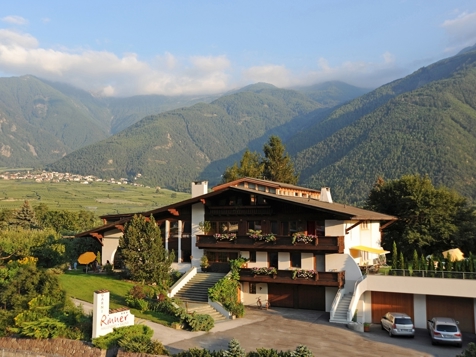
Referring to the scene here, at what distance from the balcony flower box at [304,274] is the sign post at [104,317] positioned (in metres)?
11.4

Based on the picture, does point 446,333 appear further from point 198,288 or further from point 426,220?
point 426,220

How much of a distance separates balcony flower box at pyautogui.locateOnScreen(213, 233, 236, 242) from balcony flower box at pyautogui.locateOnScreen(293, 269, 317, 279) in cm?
524

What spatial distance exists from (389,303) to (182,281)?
13795 millimetres

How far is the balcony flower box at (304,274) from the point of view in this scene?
29953 mm

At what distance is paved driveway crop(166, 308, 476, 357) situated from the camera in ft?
74.2

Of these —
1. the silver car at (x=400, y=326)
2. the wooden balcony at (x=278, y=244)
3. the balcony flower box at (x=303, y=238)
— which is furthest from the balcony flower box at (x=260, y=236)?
the silver car at (x=400, y=326)

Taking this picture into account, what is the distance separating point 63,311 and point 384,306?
1894 centimetres

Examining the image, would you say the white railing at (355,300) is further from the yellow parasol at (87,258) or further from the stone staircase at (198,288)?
the yellow parasol at (87,258)

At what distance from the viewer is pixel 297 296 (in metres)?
32.1

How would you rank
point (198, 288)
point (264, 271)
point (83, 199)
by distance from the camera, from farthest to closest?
point (83, 199)
point (198, 288)
point (264, 271)

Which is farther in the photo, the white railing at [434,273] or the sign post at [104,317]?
the white railing at [434,273]

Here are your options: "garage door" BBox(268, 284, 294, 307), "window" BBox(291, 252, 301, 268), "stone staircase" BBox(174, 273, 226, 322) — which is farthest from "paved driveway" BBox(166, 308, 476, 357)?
"window" BBox(291, 252, 301, 268)

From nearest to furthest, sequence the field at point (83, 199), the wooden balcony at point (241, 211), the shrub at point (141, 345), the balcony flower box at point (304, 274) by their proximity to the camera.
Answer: the shrub at point (141, 345) → the balcony flower box at point (304, 274) → the wooden balcony at point (241, 211) → the field at point (83, 199)

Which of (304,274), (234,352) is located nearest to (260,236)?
(304,274)
